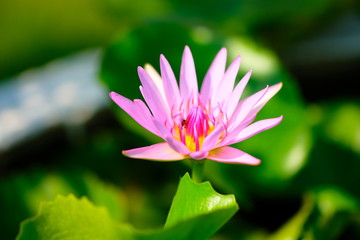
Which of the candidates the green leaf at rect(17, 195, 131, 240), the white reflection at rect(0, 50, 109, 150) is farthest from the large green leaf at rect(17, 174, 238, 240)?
the white reflection at rect(0, 50, 109, 150)

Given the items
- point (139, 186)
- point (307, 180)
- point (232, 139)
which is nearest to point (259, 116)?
point (307, 180)

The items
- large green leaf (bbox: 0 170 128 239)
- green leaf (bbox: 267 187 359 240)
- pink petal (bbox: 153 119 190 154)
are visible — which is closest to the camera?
pink petal (bbox: 153 119 190 154)

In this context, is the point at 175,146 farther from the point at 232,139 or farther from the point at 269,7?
the point at 269,7

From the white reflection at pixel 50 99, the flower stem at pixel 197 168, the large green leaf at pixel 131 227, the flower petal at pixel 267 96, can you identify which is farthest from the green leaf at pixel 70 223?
the white reflection at pixel 50 99

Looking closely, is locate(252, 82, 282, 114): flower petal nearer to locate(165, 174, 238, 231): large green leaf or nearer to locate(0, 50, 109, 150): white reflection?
locate(165, 174, 238, 231): large green leaf

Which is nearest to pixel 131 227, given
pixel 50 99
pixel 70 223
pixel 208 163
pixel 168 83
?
pixel 70 223

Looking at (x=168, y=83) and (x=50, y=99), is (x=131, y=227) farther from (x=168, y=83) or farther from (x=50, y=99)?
(x=50, y=99)

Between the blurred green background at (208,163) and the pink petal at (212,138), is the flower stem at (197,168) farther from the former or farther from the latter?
the blurred green background at (208,163)
